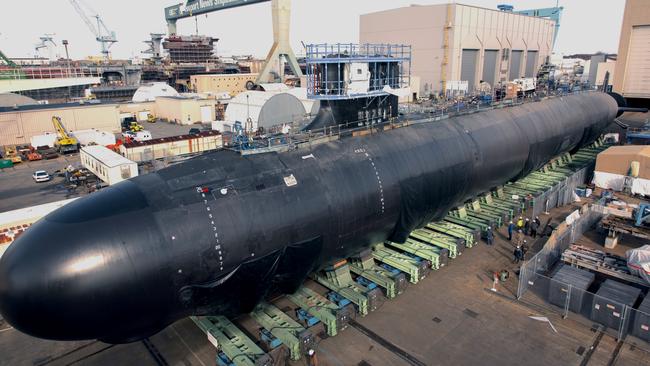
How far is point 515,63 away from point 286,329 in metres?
80.4

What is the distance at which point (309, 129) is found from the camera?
17.3 m

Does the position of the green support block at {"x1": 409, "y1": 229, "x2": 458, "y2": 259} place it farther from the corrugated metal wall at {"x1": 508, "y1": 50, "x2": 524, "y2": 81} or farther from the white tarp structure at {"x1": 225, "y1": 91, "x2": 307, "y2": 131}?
the corrugated metal wall at {"x1": 508, "y1": 50, "x2": 524, "y2": 81}

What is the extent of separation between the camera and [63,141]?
140 feet

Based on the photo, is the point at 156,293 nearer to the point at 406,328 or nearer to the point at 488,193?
the point at 406,328

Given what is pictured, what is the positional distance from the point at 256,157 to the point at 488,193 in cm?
1541

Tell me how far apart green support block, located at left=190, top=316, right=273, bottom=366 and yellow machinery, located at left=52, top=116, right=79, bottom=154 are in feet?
123

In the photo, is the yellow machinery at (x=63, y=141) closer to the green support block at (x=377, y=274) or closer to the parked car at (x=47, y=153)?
the parked car at (x=47, y=153)

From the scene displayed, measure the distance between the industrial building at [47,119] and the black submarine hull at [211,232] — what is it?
4334cm

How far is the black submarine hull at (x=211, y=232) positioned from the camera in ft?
30.6

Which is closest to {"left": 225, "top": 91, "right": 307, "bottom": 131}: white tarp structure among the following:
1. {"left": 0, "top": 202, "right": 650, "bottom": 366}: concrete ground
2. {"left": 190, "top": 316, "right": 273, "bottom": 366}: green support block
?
{"left": 0, "top": 202, "right": 650, "bottom": 366}: concrete ground

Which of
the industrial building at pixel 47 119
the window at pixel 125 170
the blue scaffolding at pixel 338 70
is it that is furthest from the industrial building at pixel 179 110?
the blue scaffolding at pixel 338 70

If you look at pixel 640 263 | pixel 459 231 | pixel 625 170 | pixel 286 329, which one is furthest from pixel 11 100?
pixel 640 263

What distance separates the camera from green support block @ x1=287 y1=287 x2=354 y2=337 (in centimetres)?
1349

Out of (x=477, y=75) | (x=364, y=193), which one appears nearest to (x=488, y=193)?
(x=364, y=193)
